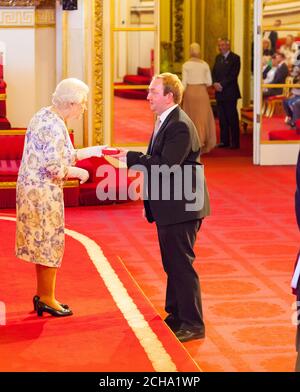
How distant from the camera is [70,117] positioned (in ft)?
20.5

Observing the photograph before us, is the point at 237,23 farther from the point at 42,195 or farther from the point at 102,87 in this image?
the point at 42,195

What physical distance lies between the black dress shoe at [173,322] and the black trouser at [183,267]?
3cm

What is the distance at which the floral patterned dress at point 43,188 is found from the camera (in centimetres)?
614

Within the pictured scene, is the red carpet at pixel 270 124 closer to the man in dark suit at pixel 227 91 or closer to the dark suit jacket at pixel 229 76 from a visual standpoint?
the man in dark suit at pixel 227 91

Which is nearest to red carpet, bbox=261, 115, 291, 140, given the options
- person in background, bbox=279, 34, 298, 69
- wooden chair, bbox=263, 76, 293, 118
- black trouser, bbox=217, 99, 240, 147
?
wooden chair, bbox=263, 76, 293, 118

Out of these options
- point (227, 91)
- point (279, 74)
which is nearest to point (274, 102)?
point (279, 74)

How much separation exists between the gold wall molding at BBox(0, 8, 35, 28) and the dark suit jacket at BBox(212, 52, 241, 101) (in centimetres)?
387

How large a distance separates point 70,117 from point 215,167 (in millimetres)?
8224

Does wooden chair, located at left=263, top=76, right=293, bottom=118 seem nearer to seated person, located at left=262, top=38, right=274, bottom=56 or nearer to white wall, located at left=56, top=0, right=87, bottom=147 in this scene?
seated person, located at left=262, top=38, right=274, bottom=56

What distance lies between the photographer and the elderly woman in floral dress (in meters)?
6.15

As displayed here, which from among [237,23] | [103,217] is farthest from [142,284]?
[237,23]

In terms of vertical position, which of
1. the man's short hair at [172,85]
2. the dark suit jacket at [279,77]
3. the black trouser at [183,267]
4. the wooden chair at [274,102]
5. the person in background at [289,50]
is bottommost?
the black trouser at [183,267]

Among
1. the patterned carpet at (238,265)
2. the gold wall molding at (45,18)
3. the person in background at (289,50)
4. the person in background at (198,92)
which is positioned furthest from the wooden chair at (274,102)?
the gold wall molding at (45,18)

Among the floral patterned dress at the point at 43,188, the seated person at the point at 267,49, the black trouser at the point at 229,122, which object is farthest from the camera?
the black trouser at the point at 229,122
